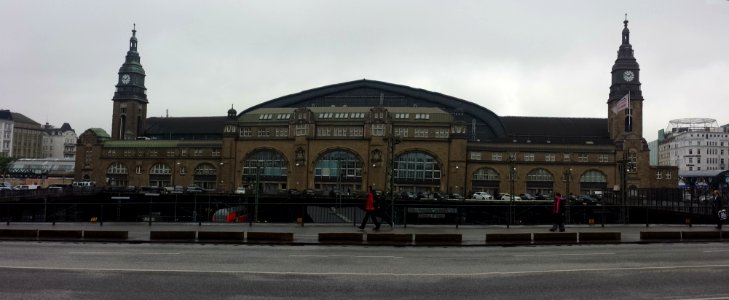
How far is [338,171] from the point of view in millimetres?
94062

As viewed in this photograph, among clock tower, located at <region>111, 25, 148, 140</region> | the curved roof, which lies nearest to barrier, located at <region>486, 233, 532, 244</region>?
the curved roof

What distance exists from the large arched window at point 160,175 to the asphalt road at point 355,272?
9153 centimetres

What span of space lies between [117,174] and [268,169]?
112 feet

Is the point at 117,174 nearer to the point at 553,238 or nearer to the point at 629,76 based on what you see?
the point at 629,76

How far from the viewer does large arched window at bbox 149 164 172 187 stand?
348ft

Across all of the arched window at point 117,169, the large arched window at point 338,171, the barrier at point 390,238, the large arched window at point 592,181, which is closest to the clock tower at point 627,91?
the large arched window at point 592,181

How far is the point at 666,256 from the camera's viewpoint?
16641 mm

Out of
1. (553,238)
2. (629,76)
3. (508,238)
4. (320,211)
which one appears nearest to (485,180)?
(629,76)

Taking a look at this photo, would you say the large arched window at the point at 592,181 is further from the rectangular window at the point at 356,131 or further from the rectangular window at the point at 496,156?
the rectangular window at the point at 356,131

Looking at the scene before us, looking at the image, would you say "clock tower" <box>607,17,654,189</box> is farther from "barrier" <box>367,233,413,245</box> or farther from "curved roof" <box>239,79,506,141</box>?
"barrier" <box>367,233,413,245</box>

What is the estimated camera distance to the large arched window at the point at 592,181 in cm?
9294

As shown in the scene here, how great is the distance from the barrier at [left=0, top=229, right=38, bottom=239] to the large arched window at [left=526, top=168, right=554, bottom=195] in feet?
273

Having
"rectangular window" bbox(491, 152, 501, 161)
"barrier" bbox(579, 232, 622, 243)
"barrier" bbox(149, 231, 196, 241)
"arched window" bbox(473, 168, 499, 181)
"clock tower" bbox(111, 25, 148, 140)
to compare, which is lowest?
"barrier" bbox(149, 231, 196, 241)

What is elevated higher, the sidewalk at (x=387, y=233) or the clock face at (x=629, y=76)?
the clock face at (x=629, y=76)
